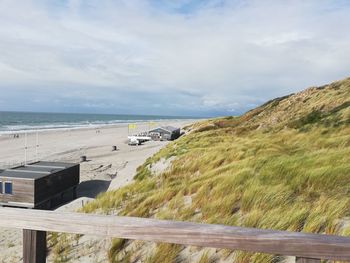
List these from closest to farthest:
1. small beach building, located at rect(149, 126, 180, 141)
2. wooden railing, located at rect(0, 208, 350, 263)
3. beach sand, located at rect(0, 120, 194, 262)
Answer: wooden railing, located at rect(0, 208, 350, 263) → beach sand, located at rect(0, 120, 194, 262) → small beach building, located at rect(149, 126, 180, 141)

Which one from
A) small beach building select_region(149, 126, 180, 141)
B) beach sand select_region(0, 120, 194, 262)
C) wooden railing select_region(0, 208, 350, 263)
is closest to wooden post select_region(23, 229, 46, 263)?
wooden railing select_region(0, 208, 350, 263)

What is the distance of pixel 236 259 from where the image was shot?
4.98 m

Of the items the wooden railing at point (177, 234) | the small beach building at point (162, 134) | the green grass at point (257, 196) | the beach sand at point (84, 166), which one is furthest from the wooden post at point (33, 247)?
the small beach building at point (162, 134)

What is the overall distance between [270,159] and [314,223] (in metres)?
4.51

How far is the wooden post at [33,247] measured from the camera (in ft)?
7.72

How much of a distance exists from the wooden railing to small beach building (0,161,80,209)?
1227 cm

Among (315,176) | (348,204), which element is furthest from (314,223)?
(315,176)

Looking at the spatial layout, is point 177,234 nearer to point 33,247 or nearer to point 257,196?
point 33,247

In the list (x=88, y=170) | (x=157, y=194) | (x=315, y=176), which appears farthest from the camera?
(x=88, y=170)

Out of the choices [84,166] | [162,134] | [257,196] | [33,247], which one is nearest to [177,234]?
[33,247]

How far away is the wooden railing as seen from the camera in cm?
197

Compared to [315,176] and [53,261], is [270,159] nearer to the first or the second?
[315,176]

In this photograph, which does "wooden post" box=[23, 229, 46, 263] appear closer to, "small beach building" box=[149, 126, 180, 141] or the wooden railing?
the wooden railing

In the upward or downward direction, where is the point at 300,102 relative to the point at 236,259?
upward
